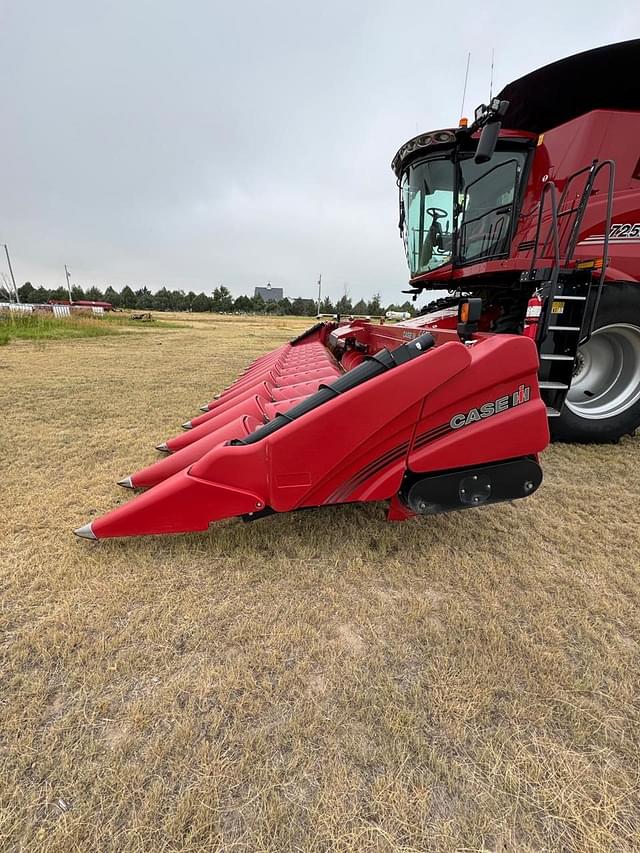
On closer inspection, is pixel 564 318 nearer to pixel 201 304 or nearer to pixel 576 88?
pixel 576 88

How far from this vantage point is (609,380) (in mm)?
4098

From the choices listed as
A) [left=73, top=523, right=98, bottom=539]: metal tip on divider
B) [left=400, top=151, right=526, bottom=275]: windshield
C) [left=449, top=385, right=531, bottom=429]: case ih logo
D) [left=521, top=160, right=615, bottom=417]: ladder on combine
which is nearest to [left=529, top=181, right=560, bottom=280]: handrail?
[left=521, top=160, right=615, bottom=417]: ladder on combine

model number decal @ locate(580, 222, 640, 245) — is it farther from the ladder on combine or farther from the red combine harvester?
the ladder on combine

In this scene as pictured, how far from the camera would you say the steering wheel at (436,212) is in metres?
4.55

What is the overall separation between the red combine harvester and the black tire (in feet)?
0.05

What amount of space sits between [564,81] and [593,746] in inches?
203

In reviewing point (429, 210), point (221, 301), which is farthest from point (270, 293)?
point (429, 210)

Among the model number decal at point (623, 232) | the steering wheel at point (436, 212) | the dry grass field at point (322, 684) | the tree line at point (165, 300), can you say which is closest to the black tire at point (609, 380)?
the model number decal at point (623, 232)

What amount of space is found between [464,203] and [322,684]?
16.0 ft

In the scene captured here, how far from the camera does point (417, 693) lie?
4.27 feet

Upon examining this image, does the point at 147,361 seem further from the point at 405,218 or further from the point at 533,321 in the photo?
the point at 533,321

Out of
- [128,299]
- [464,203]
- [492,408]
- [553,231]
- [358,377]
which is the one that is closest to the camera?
[358,377]

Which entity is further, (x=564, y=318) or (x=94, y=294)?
(x=94, y=294)

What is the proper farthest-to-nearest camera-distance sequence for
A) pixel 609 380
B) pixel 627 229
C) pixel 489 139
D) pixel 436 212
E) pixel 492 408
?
pixel 436 212 → pixel 609 380 → pixel 627 229 → pixel 489 139 → pixel 492 408
